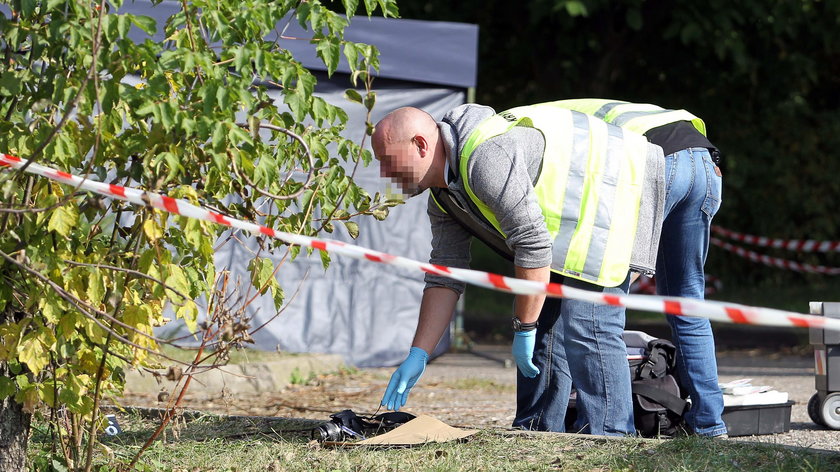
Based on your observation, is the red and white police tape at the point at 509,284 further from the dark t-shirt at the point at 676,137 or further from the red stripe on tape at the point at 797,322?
the dark t-shirt at the point at 676,137

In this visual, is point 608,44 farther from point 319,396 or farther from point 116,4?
point 116,4

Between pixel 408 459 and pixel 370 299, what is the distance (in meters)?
3.89

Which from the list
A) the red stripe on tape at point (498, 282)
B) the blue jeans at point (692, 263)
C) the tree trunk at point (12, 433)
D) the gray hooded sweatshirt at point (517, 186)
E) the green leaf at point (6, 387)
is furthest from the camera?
the blue jeans at point (692, 263)

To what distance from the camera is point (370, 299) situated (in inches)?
272

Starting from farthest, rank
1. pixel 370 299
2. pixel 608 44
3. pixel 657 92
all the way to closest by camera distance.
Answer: pixel 657 92, pixel 608 44, pixel 370 299

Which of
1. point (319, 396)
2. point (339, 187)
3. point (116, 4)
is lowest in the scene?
point (319, 396)

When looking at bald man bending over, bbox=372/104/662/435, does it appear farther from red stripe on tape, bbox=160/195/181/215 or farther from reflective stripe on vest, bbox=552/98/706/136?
red stripe on tape, bbox=160/195/181/215

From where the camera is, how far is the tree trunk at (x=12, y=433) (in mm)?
2869

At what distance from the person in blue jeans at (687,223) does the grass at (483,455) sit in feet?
1.68

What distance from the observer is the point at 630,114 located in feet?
11.7

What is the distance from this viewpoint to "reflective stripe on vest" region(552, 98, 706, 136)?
350cm

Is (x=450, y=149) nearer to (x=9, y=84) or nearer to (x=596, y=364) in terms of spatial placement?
(x=596, y=364)

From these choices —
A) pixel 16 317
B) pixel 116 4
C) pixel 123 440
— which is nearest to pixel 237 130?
pixel 116 4

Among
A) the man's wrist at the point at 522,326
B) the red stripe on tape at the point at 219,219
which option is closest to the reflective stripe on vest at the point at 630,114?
the man's wrist at the point at 522,326
